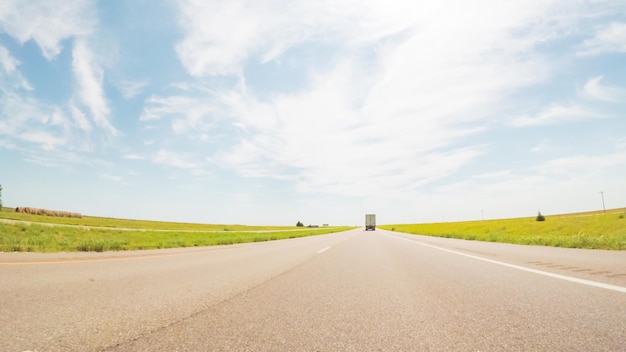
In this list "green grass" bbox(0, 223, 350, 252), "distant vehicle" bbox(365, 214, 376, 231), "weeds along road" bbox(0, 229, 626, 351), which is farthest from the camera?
"distant vehicle" bbox(365, 214, 376, 231)

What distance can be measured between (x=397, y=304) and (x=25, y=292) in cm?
474

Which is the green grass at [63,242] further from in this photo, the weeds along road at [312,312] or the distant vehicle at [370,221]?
the distant vehicle at [370,221]

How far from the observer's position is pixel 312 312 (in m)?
3.63

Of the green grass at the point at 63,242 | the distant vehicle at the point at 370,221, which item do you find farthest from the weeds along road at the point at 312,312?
the distant vehicle at the point at 370,221

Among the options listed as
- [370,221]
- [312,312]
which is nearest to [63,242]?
[312,312]

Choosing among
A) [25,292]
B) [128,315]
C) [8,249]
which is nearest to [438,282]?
[128,315]

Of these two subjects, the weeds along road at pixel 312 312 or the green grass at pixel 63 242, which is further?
the green grass at pixel 63 242

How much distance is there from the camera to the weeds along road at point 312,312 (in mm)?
2594

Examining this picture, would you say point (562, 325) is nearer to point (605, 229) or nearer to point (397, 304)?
point (397, 304)

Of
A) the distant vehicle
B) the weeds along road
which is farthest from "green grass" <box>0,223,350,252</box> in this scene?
the distant vehicle

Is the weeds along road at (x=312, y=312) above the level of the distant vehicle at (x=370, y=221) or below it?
below

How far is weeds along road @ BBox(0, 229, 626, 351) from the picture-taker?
259cm

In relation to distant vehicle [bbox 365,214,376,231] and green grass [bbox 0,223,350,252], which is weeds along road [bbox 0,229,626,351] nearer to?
green grass [bbox 0,223,350,252]

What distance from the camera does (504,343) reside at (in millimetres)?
2570
